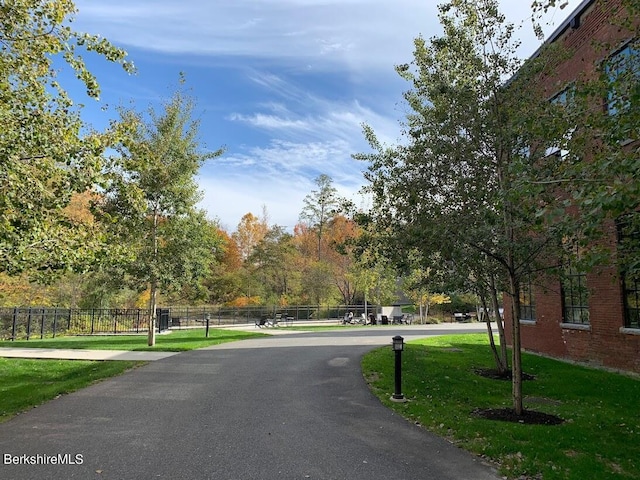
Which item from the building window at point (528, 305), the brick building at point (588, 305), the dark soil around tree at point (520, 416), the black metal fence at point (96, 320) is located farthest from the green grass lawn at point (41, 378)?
the building window at point (528, 305)

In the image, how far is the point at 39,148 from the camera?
703cm

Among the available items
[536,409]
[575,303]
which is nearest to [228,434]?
[536,409]

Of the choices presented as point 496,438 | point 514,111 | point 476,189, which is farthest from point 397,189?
point 496,438

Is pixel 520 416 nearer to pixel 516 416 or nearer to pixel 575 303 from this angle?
pixel 516 416

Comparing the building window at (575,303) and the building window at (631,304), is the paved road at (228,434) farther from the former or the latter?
the building window at (575,303)

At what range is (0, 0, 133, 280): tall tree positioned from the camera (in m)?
6.54

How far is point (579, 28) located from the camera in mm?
12602

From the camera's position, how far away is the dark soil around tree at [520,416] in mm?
6728

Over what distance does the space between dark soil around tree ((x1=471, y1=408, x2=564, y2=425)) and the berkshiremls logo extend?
551 centimetres

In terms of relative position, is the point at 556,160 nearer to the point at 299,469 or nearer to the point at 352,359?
the point at 299,469

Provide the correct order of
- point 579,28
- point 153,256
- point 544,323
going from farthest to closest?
1. point 153,256
2. point 544,323
3. point 579,28

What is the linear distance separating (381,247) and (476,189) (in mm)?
3646

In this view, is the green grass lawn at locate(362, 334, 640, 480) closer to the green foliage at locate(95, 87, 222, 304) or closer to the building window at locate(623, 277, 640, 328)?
the building window at locate(623, 277, 640, 328)

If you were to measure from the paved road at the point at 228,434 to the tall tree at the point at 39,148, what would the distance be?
2.51 m
